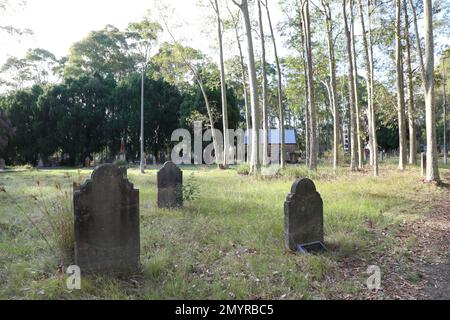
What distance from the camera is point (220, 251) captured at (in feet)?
17.6

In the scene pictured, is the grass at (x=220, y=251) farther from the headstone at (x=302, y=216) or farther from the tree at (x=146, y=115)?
the tree at (x=146, y=115)

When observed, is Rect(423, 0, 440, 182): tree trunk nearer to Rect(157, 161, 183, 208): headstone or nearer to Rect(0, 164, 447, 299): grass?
Rect(0, 164, 447, 299): grass

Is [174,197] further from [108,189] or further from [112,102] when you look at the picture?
[112,102]

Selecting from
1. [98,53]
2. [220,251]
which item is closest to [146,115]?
[98,53]

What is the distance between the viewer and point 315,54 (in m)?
25.4

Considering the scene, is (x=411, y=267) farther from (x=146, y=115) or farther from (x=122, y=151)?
(x=122, y=151)

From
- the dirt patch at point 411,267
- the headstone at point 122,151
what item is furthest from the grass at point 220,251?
the headstone at point 122,151

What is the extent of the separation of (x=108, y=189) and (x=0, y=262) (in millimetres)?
2048

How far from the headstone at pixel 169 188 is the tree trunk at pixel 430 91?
30.5ft

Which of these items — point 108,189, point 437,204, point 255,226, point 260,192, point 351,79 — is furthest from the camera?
point 351,79

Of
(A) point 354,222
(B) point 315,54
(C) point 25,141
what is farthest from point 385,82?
(C) point 25,141

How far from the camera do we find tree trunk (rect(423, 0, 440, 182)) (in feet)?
39.7

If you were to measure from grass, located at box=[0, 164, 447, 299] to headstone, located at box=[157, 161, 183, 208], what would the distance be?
327 millimetres

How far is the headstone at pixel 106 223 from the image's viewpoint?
4.12 m
